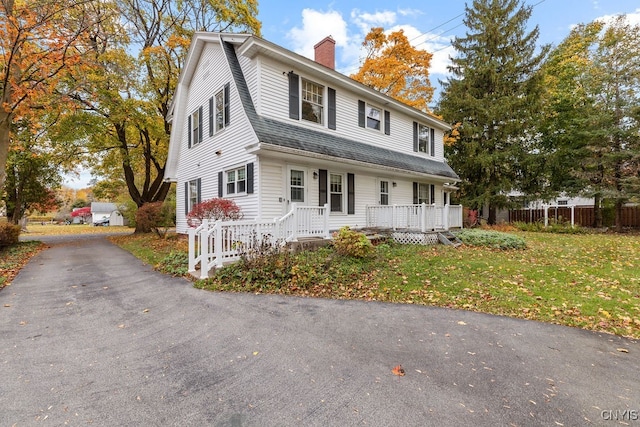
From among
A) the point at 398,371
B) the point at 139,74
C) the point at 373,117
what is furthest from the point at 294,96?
the point at 139,74

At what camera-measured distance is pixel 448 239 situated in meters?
11.2

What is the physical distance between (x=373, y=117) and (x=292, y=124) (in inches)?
188

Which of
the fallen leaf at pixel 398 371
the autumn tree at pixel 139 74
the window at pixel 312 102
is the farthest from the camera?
the autumn tree at pixel 139 74

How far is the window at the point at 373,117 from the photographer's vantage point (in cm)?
1305

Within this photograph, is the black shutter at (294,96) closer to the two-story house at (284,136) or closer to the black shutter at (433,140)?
the two-story house at (284,136)

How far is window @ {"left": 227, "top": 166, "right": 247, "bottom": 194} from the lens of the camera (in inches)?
395

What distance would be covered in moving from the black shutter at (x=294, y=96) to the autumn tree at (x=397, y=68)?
11.7 metres

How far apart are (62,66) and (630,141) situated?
26.1 m

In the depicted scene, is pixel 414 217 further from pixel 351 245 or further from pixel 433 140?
pixel 433 140

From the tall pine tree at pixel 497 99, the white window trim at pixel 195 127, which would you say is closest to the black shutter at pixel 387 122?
the tall pine tree at pixel 497 99

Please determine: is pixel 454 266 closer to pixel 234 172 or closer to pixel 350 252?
pixel 350 252

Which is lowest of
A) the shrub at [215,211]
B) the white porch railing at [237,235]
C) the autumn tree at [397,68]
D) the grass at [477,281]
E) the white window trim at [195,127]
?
the grass at [477,281]

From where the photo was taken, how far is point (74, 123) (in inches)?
565

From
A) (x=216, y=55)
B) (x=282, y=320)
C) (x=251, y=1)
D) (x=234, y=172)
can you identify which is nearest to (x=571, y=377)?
(x=282, y=320)
